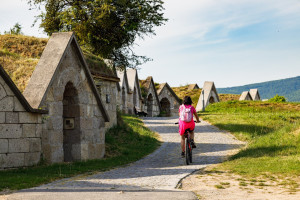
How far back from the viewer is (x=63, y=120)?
12.4m

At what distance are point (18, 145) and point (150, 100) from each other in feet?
109

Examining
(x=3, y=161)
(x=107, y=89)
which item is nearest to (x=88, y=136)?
(x=3, y=161)

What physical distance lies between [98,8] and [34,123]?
47.3ft

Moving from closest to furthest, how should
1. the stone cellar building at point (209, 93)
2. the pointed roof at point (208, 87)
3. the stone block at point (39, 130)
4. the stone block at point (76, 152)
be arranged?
the stone block at point (39, 130), the stone block at point (76, 152), the stone cellar building at point (209, 93), the pointed roof at point (208, 87)

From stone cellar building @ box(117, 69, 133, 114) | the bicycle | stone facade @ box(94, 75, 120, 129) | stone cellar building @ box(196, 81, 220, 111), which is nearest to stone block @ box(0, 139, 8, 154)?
the bicycle

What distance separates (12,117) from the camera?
9.63 meters

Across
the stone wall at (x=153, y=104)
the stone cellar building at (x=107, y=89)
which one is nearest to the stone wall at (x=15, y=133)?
the stone cellar building at (x=107, y=89)

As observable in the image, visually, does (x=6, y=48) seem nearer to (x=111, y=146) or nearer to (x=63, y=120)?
(x=63, y=120)

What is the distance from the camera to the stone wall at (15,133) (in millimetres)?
9430

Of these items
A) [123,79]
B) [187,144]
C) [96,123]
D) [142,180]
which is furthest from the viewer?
[123,79]

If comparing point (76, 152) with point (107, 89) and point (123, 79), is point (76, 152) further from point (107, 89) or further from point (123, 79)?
point (123, 79)

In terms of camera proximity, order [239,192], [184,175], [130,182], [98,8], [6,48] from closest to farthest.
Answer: [239,192] < [130,182] < [184,175] < [6,48] < [98,8]

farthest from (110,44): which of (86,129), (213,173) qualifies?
(213,173)

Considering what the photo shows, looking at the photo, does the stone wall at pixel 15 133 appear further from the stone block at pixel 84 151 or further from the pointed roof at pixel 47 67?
the stone block at pixel 84 151
